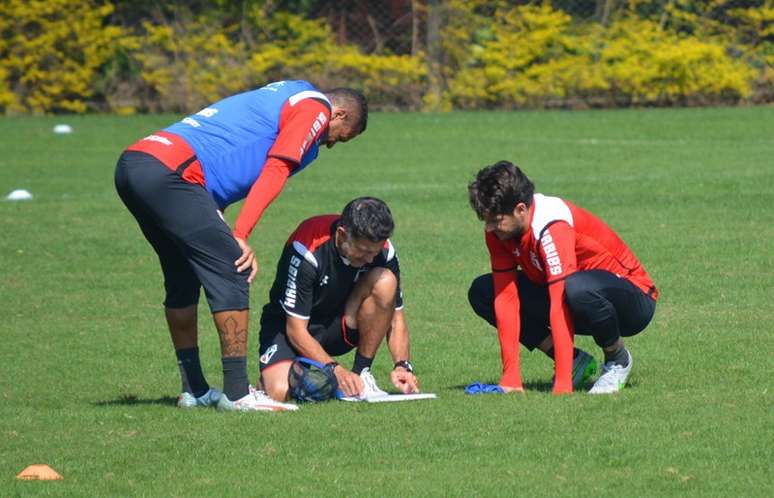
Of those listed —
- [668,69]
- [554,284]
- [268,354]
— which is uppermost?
[554,284]

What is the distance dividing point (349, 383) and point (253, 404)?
516mm

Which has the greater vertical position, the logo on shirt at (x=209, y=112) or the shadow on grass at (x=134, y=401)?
the logo on shirt at (x=209, y=112)

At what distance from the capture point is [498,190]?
6.96m

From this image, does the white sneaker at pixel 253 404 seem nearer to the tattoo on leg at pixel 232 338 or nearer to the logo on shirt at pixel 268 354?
the tattoo on leg at pixel 232 338

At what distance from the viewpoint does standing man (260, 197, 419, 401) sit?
7426 mm

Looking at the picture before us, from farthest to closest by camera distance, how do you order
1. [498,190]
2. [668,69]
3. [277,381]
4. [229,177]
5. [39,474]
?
1. [668,69]
2. [277,381]
3. [229,177]
4. [498,190]
5. [39,474]

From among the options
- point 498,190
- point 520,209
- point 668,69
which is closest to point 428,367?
point 520,209

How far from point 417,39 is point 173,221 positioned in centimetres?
2193

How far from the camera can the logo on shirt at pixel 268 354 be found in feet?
25.1

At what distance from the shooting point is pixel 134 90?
28453mm

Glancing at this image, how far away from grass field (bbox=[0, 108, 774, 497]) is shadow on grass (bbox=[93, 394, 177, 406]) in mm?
16

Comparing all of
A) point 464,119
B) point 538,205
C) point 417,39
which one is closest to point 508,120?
point 464,119

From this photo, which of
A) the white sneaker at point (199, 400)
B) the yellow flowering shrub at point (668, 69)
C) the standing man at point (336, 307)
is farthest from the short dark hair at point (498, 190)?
the yellow flowering shrub at point (668, 69)

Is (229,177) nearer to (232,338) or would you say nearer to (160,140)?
(160,140)
